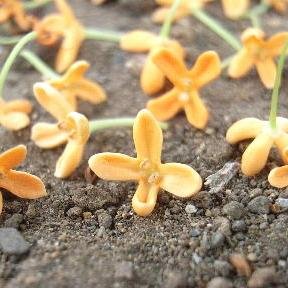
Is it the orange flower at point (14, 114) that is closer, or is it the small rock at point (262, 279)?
the small rock at point (262, 279)

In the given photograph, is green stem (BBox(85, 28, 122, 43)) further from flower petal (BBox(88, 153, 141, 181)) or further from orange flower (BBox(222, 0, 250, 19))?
flower petal (BBox(88, 153, 141, 181))

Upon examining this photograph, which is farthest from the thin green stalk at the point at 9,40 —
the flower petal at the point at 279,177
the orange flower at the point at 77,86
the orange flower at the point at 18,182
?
the flower petal at the point at 279,177

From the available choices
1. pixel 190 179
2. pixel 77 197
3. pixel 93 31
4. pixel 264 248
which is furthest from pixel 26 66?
pixel 264 248

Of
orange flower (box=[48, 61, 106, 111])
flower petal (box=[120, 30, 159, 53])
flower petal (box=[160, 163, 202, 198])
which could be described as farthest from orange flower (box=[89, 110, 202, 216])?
flower petal (box=[120, 30, 159, 53])

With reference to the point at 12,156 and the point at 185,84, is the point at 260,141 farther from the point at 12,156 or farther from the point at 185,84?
the point at 12,156

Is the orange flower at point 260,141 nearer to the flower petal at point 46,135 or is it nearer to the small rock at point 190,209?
the small rock at point 190,209

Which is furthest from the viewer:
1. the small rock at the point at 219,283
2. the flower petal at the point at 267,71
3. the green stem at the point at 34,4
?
the green stem at the point at 34,4

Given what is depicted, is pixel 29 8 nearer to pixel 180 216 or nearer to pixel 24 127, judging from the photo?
pixel 24 127

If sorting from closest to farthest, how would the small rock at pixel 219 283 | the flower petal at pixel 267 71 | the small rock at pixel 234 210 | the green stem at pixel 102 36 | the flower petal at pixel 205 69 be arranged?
the small rock at pixel 219 283, the small rock at pixel 234 210, the flower petal at pixel 205 69, the flower petal at pixel 267 71, the green stem at pixel 102 36
